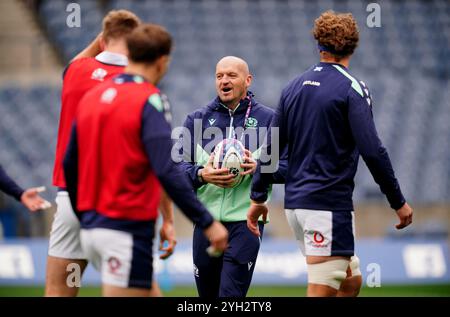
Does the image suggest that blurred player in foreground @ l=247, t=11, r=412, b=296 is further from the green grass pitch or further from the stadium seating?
the stadium seating

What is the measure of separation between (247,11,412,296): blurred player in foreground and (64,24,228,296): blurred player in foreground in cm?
111

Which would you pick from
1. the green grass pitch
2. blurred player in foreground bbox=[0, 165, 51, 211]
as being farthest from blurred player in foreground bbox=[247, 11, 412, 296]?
the green grass pitch

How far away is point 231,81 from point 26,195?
2.00 meters

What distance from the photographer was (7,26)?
21.7 m

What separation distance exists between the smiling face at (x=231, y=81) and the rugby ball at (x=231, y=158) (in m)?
0.42

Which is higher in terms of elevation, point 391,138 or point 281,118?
point 281,118

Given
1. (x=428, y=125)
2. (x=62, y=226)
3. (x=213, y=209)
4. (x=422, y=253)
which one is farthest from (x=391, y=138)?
(x=62, y=226)

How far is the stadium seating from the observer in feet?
58.7

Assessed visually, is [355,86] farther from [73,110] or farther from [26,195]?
[26,195]

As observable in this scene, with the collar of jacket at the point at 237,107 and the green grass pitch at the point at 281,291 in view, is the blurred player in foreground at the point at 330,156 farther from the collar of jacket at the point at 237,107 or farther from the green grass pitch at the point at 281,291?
the green grass pitch at the point at 281,291

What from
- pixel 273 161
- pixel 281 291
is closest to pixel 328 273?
pixel 273 161

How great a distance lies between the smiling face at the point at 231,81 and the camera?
6.90 meters

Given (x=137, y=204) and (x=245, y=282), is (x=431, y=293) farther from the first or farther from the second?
(x=137, y=204)

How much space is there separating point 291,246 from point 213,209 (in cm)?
726
